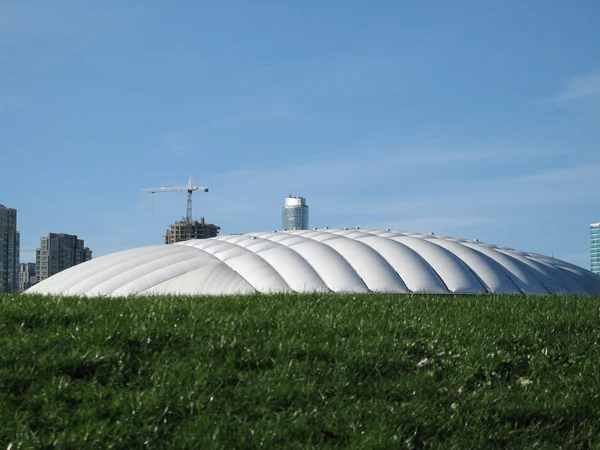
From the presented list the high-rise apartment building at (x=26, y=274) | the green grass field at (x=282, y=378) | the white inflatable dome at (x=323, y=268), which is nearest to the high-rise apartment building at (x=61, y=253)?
the high-rise apartment building at (x=26, y=274)

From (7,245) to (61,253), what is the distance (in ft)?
83.8

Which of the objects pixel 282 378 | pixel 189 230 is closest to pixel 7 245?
pixel 189 230

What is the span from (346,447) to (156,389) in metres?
1.93

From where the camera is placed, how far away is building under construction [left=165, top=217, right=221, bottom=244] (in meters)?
151

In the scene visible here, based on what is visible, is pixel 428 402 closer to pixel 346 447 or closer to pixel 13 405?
pixel 346 447

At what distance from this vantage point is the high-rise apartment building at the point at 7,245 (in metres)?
121

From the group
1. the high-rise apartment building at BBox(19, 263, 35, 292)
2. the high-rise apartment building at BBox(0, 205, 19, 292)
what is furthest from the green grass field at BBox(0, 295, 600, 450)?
the high-rise apartment building at BBox(19, 263, 35, 292)

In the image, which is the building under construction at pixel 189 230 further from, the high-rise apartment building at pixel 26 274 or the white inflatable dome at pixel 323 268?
the white inflatable dome at pixel 323 268

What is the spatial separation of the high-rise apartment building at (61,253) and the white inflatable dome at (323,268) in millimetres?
119921

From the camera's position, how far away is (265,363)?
8.56m

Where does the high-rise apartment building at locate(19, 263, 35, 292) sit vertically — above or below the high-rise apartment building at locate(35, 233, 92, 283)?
below

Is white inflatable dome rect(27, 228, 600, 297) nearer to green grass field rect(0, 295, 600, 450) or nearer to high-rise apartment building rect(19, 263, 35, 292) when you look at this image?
green grass field rect(0, 295, 600, 450)

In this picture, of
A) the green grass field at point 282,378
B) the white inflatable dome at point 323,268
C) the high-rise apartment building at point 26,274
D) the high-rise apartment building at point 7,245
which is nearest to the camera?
the green grass field at point 282,378

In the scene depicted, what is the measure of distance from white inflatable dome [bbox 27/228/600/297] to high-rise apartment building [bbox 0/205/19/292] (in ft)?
315
